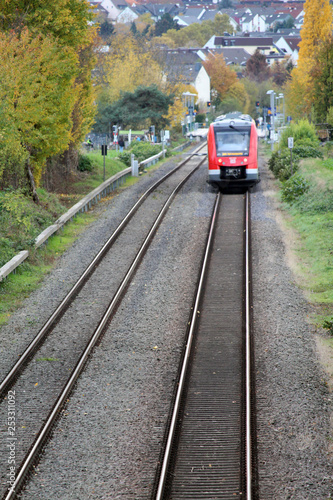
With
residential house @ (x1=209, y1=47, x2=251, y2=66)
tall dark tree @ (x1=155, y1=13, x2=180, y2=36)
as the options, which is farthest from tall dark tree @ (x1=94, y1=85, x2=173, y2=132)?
tall dark tree @ (x1=155, y1=13, x2=180, y2=36)

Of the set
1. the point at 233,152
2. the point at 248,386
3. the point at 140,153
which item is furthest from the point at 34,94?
the point at 140,153

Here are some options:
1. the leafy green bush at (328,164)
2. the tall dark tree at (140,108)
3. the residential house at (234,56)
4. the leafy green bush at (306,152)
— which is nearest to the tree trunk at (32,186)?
the leafy green bush at (328,164)

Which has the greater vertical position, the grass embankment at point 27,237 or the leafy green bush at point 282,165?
the leafy green bush at point 282,165

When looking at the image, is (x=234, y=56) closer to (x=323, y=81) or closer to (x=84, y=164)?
(x=323, y=81)

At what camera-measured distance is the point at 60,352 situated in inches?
410

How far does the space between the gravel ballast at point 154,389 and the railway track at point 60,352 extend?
0.20 m

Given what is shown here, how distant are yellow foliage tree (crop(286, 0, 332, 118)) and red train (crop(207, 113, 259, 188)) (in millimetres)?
28437

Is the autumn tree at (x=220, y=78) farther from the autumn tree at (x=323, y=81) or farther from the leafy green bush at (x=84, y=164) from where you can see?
the leafy green bush at (x=84, y=164)

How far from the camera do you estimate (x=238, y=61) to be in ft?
448

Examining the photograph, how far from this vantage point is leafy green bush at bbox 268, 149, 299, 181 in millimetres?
26623

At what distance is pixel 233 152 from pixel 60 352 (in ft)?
47.6

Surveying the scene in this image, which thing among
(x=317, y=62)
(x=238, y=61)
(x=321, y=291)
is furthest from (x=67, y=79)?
(x=238, y=61)

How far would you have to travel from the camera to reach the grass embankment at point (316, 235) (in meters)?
12.9

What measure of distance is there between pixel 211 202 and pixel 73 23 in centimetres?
857
